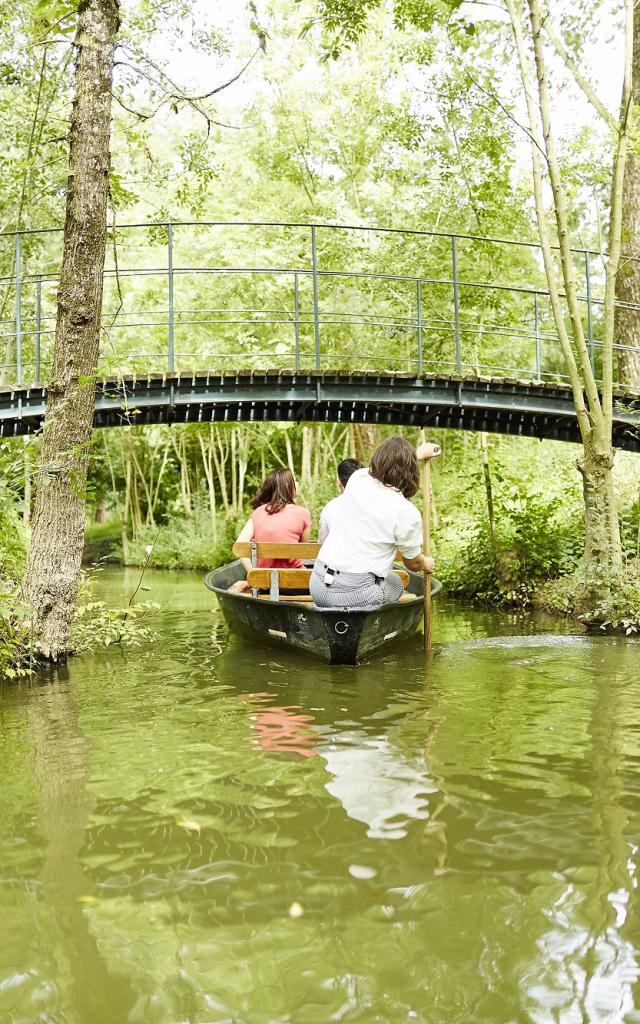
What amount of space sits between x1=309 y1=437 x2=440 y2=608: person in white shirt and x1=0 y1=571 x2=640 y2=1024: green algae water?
92 centimetres

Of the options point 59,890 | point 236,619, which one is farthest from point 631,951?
point 236,619

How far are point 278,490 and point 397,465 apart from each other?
8.19 feet

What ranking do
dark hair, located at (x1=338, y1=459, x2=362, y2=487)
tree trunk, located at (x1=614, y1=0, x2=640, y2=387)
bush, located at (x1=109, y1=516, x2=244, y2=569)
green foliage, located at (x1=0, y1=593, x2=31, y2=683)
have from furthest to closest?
bush, located at (x1=109, y1=516, x2=244, y2=569)
tree trunk, located at (x1=614, y1=0, x2=640, y2=387)
dark hair, located at (x1=338, y1=459, x2=362, y2=487)
green foliage, located at (x1=0, y1=593, x2=31, y2=683)

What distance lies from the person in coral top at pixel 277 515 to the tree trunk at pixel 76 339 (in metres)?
1.87

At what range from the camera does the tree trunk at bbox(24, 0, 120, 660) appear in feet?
23.7

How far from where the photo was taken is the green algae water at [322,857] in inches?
91.7

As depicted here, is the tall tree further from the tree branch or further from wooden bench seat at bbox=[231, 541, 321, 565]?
wooden bench seat at bbox=[231, 541, 321, 565]

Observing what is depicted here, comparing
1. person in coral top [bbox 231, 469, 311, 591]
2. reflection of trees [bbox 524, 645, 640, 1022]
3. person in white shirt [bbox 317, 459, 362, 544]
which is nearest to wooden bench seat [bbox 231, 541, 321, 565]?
person in white shirt [bbox 317, 459, 362, 544]

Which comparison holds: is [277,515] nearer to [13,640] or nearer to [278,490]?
[278,490]

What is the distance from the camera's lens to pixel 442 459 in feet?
64.2

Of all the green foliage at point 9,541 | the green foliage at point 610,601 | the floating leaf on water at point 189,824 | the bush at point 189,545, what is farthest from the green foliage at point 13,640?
the bush at point 189,545

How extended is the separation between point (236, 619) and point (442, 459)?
11.8m

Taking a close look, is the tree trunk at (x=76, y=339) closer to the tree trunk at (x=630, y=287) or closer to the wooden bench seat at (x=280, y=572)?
the wooden bench seat at (x=280, y=572)

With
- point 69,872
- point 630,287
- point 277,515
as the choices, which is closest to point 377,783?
point 69,872
